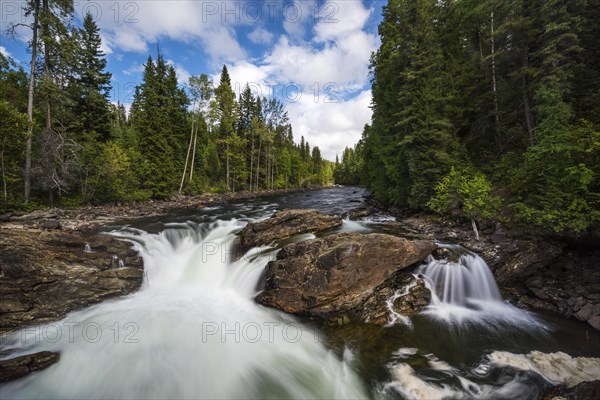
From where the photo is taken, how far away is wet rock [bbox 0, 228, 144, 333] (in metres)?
6.21

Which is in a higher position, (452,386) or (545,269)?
(545,269)

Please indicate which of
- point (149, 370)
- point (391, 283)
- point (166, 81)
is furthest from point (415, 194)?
point (166, 81)

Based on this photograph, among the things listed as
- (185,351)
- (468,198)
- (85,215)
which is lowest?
(185,351)

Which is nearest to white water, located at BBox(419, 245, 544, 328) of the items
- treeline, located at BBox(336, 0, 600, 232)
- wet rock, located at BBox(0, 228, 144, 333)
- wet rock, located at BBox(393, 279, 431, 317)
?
wet rock, located at BBox(393, 279, 431, 317)

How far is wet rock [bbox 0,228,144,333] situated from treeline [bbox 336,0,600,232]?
547 inches

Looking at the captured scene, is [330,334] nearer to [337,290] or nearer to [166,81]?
[337,290]

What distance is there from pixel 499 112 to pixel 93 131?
2791 centimetres

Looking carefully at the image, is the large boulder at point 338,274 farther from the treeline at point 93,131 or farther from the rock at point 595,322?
the treeline at point 93,131

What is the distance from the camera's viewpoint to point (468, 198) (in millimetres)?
10188

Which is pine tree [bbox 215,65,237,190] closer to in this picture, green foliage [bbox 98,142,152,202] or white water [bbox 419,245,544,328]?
green foliage [bbox 98,142,152,202]

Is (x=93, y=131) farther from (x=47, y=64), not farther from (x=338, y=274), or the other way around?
(x=338, y=274)

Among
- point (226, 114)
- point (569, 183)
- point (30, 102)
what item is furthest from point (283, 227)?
point (226, 114)

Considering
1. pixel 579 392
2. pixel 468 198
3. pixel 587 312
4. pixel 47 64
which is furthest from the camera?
pixel 47 64

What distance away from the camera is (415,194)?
13.6m
